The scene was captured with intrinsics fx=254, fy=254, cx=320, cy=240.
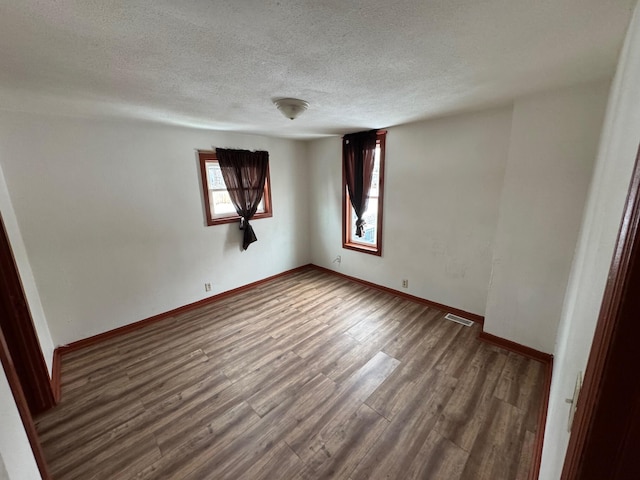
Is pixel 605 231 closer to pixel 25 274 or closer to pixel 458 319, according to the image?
pixel 458 319

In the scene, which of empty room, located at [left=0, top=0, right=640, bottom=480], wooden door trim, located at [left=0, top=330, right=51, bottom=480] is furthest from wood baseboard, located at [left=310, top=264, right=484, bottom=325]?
wooden door trim, located at [left=0, top=330, right=51, bottom=480]

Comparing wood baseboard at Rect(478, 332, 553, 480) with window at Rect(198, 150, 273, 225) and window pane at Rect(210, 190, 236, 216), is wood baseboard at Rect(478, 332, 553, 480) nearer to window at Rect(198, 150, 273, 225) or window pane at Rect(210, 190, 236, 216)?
window at Rect(198, 150, 273, 225)

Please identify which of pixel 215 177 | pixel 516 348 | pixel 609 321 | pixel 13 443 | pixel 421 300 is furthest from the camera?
pixel 215 177

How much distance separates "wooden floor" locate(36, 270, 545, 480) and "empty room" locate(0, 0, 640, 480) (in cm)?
2

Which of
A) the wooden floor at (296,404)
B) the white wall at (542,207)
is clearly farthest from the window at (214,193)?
the white wall at (542,207)

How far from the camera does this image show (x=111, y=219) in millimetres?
2730

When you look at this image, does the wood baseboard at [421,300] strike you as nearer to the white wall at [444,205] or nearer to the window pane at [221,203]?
the white wall at [444,205]

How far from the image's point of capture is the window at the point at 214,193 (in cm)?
332

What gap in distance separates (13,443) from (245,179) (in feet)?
10.7

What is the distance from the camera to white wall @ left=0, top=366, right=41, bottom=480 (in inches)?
28.7

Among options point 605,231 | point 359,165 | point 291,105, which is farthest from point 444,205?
point 605,231

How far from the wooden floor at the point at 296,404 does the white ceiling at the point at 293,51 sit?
7.57ft

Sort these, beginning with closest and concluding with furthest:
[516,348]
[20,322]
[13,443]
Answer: [13,443] → [20,322] → [516,348]

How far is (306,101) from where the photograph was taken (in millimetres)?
2104
